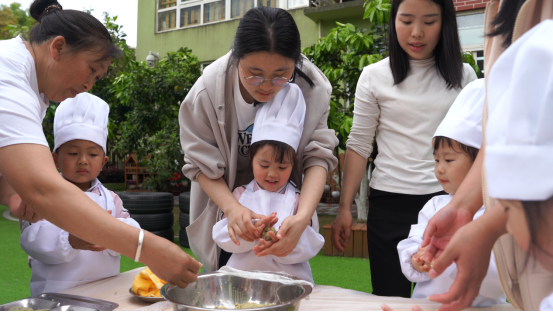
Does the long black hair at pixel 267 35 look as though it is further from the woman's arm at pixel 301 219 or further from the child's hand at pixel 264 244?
the child's hand at pixel 264 244

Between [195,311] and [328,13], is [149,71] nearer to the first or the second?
[328,13]

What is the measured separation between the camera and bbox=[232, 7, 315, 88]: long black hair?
1820 mm

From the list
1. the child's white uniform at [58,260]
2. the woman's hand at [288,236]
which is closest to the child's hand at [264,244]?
the woman's hand at [288,236]

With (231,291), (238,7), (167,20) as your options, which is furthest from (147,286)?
(167,20)

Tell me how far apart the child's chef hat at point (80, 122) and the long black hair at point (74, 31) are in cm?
58

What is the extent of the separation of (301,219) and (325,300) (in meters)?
0.39

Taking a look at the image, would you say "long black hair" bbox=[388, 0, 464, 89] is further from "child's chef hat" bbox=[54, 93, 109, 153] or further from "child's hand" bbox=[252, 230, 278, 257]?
"child's chef hat" bbox=[54, 93, 109, 153]

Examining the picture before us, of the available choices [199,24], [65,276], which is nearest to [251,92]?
[65,276]

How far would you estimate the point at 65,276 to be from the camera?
1.98m

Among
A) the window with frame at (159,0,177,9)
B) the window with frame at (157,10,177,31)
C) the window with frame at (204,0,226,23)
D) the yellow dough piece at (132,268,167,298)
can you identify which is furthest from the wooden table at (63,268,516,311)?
the window with frame at (159,0,177,9)

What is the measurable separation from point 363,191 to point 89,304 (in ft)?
14.9

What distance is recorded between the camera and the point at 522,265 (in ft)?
3.58

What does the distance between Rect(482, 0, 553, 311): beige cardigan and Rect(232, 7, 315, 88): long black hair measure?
83 cm

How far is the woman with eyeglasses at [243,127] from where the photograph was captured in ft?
5.98
